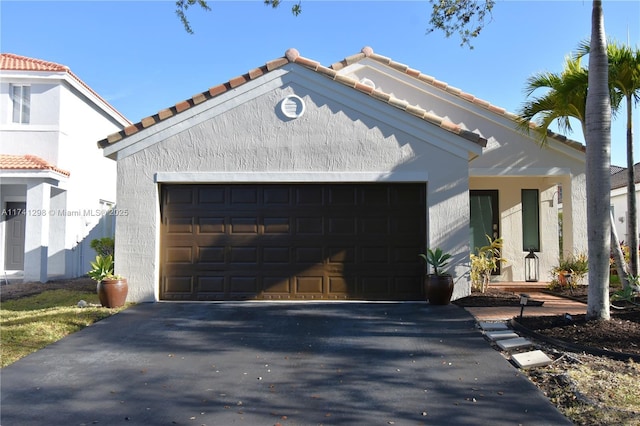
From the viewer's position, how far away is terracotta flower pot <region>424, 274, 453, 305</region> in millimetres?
9453

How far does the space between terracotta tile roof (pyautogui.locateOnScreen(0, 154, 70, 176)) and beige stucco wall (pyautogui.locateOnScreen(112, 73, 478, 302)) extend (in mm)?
4088

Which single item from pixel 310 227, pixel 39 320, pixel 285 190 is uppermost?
pixel 285 190

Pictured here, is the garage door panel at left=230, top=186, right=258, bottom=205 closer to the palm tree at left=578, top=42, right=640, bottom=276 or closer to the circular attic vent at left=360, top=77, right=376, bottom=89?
the circular attic vent at left=360, top=77, right=376, bottom=89

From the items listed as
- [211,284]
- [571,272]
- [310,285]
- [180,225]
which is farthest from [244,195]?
[571,272]

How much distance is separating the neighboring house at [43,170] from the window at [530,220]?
1200cm

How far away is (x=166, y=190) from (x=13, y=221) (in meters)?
7.29

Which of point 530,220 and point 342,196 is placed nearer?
point 342,196

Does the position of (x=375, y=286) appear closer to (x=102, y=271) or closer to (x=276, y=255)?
(x=276, y=255)

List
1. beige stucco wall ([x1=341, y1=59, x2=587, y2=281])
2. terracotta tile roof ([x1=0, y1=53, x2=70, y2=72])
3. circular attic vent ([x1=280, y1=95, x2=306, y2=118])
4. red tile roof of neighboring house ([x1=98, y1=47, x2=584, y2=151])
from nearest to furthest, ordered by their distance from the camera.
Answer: red tile roof of neighboring house ([x1=98, y1=47, x2=584, y2=151]), circular attic vent ([x1=280, y1=95, x2=306, y2=118]), beige stucco wall ([x1=341, y1=59, x2=587, y2=281]), terracotta tile roof ([x1=0, y1=53, x2=70, y2=72])

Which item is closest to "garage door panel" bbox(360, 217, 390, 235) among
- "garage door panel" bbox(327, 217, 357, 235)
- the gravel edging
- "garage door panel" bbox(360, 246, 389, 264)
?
"garage door panel" bbox(327, 217, 357, 235)

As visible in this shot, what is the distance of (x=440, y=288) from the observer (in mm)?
9453

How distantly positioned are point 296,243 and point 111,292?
11.5 ft

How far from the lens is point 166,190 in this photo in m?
10.4

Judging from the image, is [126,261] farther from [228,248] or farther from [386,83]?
[386,83]
